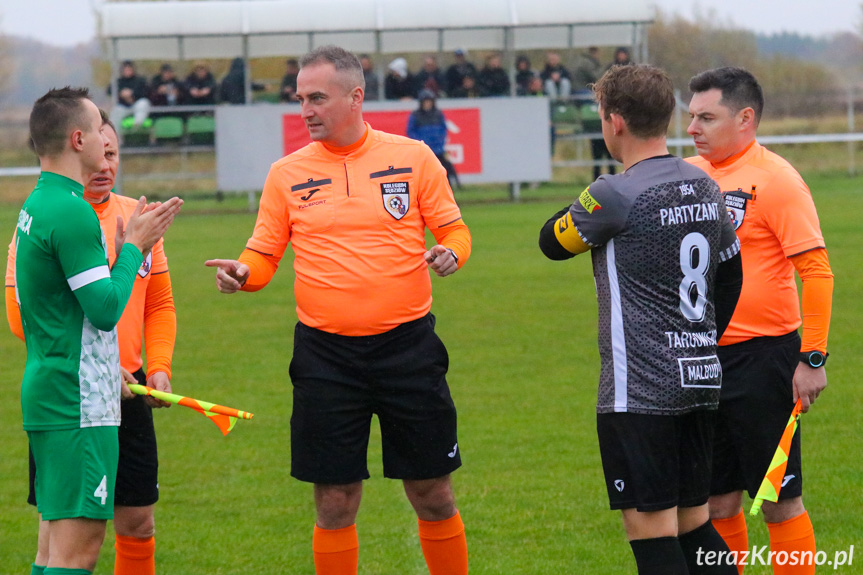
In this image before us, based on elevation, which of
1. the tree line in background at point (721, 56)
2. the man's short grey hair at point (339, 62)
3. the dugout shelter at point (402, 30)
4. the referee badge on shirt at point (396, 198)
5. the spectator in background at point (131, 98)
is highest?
the tree line in background at point (721, 56)

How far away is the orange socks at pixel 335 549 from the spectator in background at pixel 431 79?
2012 centimetres

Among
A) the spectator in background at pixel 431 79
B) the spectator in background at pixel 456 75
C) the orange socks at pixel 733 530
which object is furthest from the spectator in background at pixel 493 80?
the orange socks at pixel 733 530

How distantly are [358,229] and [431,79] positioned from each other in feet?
65.5

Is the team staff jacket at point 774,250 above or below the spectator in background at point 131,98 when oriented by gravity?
below

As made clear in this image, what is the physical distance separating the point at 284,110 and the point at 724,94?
61.4 ft

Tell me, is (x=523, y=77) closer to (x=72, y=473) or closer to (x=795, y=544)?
(x=795, y=544)

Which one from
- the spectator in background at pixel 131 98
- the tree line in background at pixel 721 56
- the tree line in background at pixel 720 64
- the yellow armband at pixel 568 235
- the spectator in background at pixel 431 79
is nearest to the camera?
the yellow armband at pixel 568 235

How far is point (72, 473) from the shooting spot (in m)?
3.70

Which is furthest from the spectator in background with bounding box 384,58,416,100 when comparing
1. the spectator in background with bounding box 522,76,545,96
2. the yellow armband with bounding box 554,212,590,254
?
the yellow armband with bounding box 554,212,590,254

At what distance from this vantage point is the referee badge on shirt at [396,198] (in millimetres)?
4461

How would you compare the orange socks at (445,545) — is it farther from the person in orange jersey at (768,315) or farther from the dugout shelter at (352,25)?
the dugout shelter at (352,25)

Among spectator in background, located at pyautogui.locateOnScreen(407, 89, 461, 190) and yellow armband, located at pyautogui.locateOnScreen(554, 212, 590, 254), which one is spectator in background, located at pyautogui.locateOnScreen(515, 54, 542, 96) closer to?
spectator in background, located at pyautogui.locateOnScreen(407, 89, 461, 190)

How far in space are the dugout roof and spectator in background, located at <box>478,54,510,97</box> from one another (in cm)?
122

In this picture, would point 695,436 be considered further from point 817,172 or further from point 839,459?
point 817,172
